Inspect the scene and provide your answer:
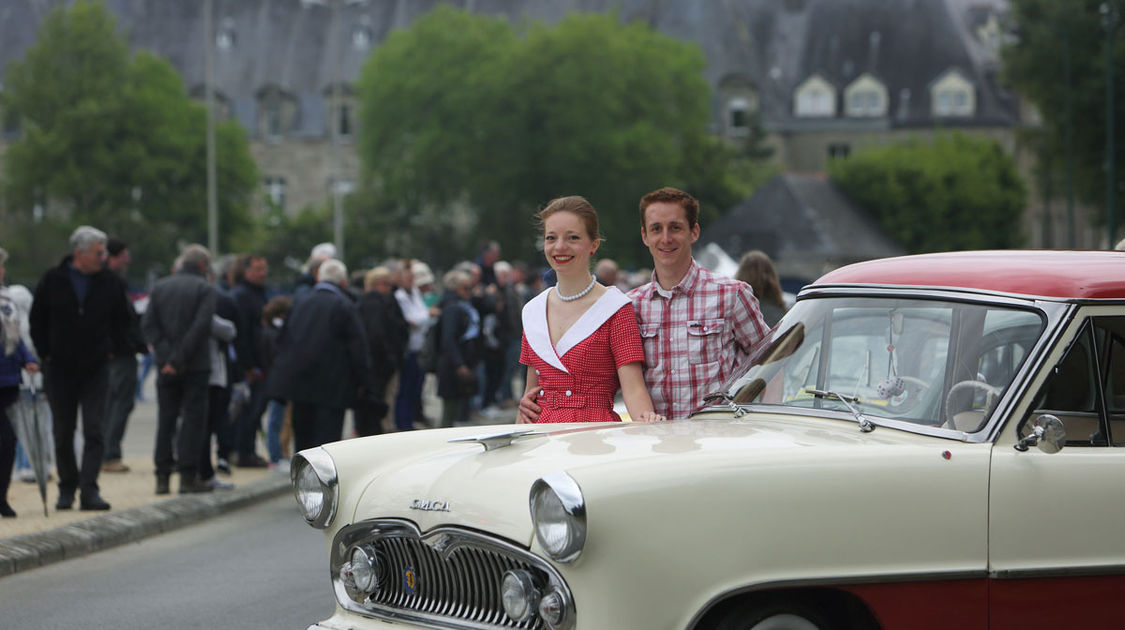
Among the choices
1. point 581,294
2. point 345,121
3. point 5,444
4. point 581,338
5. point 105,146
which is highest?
point 345,121

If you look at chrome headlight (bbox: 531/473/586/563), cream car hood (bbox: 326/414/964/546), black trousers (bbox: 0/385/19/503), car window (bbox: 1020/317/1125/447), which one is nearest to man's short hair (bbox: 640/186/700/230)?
cream car hood (bbox: 326/414/964/546)

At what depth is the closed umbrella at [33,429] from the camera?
38.0 feet

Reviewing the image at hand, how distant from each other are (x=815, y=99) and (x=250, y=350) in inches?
3644

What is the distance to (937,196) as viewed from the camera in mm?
87375

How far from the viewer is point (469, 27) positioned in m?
76.2

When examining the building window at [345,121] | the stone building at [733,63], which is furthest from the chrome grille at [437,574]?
the building window at [345,121]

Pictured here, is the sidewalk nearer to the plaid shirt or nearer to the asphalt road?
the asphalt road

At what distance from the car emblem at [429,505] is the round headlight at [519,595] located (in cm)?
36

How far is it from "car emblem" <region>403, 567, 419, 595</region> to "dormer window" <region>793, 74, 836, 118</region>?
101 meters

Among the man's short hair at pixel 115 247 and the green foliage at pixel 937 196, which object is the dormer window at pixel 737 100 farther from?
the man's short hair at pixel 115 247

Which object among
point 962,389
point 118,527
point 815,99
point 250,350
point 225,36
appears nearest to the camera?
point 962,389

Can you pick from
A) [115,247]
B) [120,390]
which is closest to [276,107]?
[120,390]

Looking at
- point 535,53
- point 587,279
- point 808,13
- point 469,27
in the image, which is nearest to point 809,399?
point 587,279

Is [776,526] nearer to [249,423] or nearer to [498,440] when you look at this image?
[498,440]
